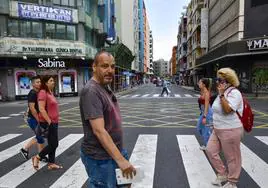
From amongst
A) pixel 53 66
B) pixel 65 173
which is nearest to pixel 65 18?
pixel 53 66

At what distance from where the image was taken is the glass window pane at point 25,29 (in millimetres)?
24047

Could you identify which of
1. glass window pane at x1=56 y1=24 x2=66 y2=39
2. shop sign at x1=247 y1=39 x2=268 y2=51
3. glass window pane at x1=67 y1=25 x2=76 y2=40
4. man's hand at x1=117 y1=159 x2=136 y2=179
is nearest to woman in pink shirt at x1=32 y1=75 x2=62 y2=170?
man's hand at x1=117 y1=159 x2=136 y2=179

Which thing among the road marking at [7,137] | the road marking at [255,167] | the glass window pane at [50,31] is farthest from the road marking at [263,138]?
the glass window pane at [50,31]

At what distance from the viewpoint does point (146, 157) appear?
224 inches

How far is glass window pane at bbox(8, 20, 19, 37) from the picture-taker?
77.1 ft

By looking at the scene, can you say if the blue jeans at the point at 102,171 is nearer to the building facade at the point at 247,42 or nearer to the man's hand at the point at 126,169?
the man's hand at the point at 126,169

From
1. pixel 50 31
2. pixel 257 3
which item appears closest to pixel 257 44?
pixel 257 3

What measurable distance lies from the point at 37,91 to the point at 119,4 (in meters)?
49.3

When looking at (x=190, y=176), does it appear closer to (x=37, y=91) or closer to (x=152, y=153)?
(x=152, y=153)

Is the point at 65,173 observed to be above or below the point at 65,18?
below

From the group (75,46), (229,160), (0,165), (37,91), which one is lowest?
(0,165)

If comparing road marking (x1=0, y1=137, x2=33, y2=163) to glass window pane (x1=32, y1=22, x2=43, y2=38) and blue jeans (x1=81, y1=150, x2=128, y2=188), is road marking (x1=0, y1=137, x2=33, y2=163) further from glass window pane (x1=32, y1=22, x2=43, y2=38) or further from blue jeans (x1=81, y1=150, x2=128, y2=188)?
glass window pane (x1=32, y1=22, x2=43, y2=38)

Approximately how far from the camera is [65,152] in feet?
20.7

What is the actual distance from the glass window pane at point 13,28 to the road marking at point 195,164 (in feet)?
71.5
